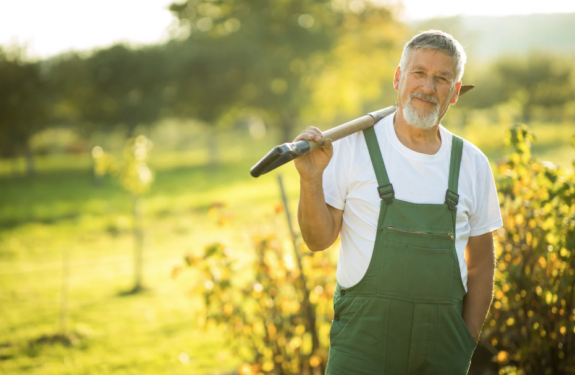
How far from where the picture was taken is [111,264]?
11.9 meters

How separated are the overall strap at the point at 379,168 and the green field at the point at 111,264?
168 centimetres

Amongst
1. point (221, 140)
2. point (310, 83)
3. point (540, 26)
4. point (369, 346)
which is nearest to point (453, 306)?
point (369, 346)

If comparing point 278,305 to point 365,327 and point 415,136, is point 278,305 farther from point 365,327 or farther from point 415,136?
point 415,136

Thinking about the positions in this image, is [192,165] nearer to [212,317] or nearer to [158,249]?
[158,249]

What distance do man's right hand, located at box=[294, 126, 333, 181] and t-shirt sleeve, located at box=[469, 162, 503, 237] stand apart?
0.78 meters

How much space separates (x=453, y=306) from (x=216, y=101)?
94.7ft

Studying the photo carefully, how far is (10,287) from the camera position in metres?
9.62

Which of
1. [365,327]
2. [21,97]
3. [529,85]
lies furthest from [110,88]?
[529,85]

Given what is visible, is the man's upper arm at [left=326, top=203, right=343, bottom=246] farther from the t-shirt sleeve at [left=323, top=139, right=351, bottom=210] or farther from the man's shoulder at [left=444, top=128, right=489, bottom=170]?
the man's shoulder at [left=444, top=128, right=489, bottom=170]

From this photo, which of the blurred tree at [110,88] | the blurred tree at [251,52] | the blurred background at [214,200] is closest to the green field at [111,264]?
the blurred background at [214,200]

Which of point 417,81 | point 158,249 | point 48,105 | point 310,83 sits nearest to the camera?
point 417,81

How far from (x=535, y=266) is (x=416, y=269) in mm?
1667

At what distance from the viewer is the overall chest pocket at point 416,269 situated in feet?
6.74

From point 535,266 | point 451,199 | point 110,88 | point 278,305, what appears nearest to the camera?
point 451,199
